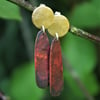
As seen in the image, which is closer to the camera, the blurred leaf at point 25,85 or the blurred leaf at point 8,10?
the blurred leaf at point 8,10

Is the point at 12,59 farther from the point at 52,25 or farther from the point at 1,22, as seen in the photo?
the point at 52,25

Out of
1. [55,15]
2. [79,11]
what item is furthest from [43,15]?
[79,11]

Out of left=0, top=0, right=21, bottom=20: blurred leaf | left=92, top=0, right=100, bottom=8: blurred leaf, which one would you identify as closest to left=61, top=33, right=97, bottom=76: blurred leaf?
left=92, top=0, right=100, bottom=8: blurred leaf

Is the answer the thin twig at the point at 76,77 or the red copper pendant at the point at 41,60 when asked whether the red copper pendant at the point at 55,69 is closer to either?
the red copper pendant at the point at 41,60

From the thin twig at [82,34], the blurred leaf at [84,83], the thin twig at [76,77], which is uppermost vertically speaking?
the thin twig at [82,34]

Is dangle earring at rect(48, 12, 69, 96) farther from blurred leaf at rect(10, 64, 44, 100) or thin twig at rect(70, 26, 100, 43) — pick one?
blurred leaf at rect(10, 64, 44, 100)

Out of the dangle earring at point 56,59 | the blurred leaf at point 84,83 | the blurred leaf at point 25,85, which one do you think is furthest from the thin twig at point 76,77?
the dangle earring at point 56,59
